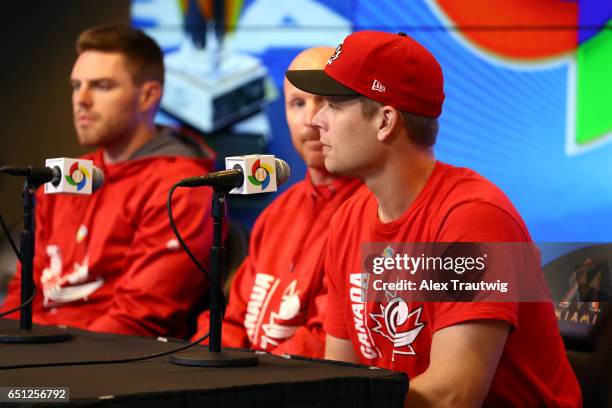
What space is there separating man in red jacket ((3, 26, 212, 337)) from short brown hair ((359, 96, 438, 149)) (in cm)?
104

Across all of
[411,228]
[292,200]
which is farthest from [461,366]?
[292,200]

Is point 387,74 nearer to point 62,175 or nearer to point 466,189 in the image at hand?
point 466,189

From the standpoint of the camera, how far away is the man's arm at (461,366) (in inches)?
64.4

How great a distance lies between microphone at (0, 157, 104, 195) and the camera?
1996 millimetres

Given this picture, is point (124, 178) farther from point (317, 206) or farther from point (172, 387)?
point (172, 387)

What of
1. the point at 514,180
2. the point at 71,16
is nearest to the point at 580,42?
the point at 514,180

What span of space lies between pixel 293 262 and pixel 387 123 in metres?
0.72

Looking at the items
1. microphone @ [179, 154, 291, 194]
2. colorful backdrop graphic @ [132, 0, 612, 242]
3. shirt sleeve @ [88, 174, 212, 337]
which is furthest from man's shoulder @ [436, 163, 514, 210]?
colorful backdrop graphic @ [132, 0, 612, 242]

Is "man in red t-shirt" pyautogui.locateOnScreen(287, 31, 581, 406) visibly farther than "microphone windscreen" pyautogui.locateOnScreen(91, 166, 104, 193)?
No

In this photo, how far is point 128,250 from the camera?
2947mm

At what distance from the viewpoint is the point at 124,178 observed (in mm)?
3053

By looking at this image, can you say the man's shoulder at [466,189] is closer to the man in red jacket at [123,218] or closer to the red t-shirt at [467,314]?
the red t-shirt at [467,314]

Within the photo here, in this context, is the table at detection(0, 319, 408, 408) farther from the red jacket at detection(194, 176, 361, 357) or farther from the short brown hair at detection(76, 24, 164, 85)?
the short brown hair at detection(76, 24, 164, 85)

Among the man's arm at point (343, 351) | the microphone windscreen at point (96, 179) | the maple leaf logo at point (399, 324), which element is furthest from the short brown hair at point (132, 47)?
the maple leaf logo at point (399, 324)
